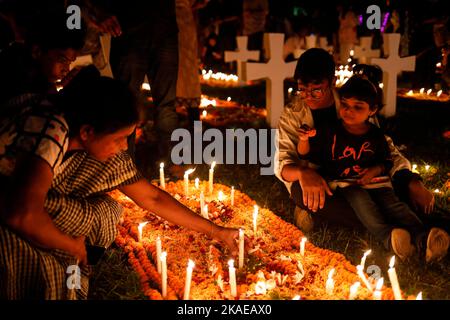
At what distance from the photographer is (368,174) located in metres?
3.98

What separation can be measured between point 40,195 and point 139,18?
9.95 feet

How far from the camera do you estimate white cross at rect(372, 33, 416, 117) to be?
7895mm

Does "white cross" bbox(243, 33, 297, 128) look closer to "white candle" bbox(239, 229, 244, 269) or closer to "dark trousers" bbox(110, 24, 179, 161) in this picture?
"dark trousers" bbox(110, 24, 179, 161)

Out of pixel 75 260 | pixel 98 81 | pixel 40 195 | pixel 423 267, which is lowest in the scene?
pixel 423 267

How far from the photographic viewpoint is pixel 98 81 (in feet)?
8.90

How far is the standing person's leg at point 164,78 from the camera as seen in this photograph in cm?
512

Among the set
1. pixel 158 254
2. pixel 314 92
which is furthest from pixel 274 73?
pixel 158 254

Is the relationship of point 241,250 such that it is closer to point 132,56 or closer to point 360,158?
point 360,158

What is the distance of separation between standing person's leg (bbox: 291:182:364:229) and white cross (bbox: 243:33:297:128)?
3008 mm

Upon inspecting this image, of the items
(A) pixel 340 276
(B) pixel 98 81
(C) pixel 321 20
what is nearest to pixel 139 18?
(B) pixel 98 81

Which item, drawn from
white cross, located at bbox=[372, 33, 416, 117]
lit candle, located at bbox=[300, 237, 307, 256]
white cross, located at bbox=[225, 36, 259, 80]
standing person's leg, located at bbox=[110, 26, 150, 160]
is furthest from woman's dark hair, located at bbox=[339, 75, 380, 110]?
white cross, located at bbox=[225, 36, 259, 80]
